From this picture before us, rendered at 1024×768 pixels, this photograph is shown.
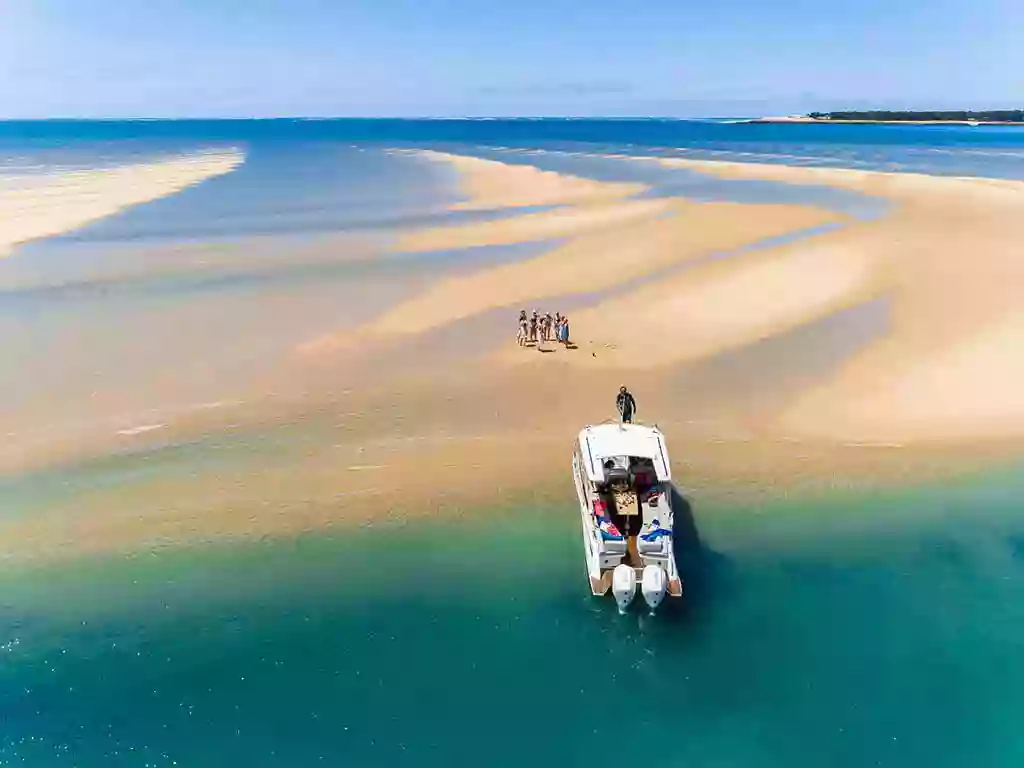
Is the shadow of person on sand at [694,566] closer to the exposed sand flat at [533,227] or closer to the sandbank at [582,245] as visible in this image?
the sandbank at [582,245]

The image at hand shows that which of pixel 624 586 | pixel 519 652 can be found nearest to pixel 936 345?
pixel 624 586

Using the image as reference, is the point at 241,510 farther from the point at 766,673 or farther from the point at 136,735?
the point at 766,673

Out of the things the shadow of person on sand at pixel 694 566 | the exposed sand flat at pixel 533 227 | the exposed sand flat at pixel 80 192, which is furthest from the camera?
the exposed sand flat at pixel 80 192

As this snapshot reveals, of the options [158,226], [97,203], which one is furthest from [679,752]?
[97,203]

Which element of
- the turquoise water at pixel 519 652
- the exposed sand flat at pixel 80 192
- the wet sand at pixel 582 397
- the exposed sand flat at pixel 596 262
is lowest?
the turquoise water at pixel 519 652

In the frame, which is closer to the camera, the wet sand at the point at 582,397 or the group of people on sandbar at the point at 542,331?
the wet sand at the point at 582,397

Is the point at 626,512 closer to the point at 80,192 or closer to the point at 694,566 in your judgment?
the point at 694,566

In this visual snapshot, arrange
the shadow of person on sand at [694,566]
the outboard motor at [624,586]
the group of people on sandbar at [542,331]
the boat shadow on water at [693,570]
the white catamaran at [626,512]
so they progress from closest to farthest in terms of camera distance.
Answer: the outboard motor at [624,586] → the white catamaran at [626,512] → the boat shadow on water at [693,570] → the shadow of person on sand at [694,566] → the group of people on sandbar at [542,331]

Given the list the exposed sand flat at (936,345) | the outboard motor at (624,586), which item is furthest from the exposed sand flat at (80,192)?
the exposed sand flat at (936,345)
